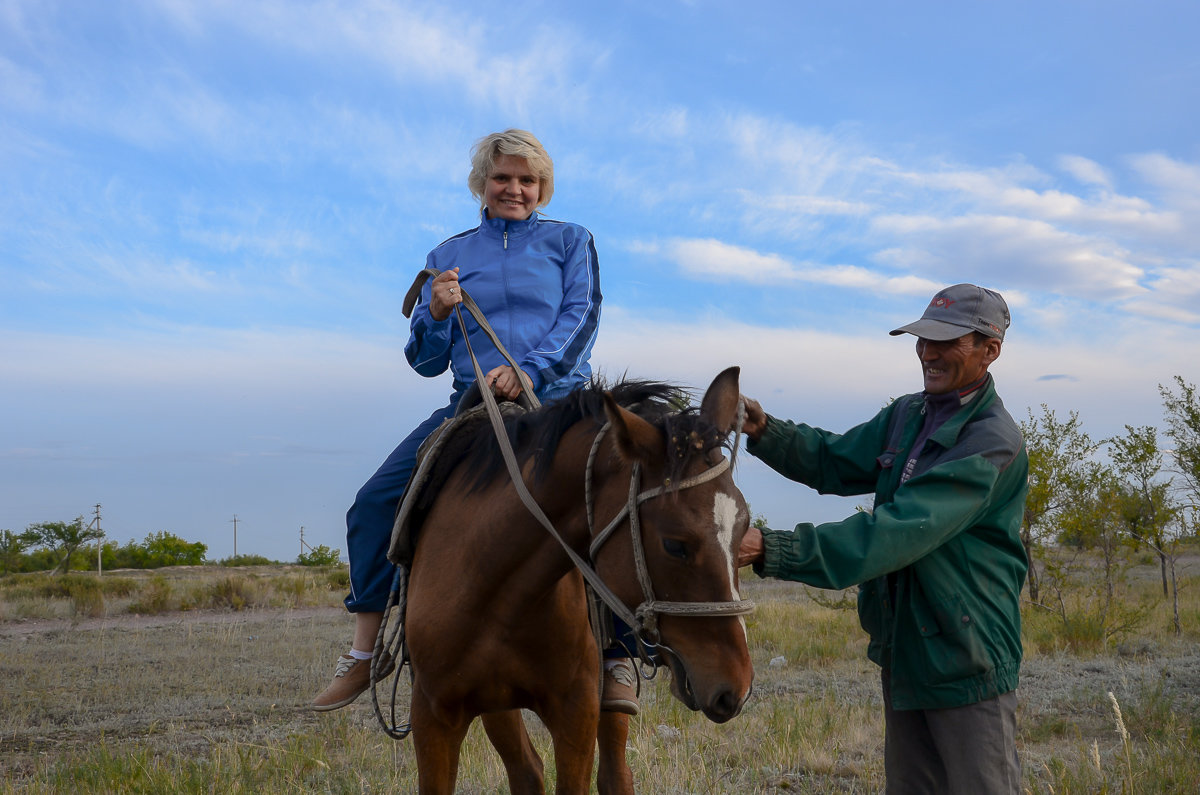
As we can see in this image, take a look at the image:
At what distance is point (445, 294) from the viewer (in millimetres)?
3787

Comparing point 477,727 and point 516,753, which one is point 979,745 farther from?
point 477,727

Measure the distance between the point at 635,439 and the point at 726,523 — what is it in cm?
37

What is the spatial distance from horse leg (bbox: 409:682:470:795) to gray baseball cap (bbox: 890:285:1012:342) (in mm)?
2363

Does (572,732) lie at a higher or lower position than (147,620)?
higher

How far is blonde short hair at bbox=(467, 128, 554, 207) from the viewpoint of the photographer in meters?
4.20

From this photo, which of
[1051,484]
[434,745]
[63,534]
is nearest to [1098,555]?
[1051,484]

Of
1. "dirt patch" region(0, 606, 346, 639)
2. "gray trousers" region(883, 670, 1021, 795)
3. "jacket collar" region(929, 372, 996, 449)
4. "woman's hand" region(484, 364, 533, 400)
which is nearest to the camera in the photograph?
"gray trousers" region(883, 670, 1021, 795)

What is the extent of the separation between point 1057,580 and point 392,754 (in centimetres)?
1040

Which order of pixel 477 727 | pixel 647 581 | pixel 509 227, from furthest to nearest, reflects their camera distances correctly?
pixel 477 727
pixel 509 227
pixel 647 581

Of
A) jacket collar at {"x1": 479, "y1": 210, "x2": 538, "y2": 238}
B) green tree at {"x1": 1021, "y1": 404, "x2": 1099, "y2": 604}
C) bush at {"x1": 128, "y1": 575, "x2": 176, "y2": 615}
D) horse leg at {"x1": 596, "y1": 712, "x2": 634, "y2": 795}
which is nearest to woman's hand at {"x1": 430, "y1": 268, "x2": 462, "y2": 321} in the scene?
jacket collar at {"x1": 479, "y1": 210, "x2": 538, "y2": 238}

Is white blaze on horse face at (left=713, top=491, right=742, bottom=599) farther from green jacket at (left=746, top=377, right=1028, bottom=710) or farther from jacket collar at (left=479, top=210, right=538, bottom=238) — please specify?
jacket collar at (left=479, top=210, right=538, bottom=238)

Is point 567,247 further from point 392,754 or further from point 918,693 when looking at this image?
point 392,754

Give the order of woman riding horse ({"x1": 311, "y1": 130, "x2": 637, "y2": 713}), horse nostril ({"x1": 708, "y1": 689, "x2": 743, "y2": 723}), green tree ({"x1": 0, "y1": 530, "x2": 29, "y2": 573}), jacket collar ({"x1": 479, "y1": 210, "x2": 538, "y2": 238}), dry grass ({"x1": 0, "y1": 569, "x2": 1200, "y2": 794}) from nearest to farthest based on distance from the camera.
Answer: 1. horse nostril ({"x1": 708, "y1": 689, "x2": 743, "y2": 723})
2. woman riding horse ({"x1": 311, "y1": 130, "x2": 637, "y2": 713})
3. jacket collar ({"x1": 479, "y1": 210, "x2": 538, "y2": 238})
4. dry grass ({"x1": 0, "y1": 569, "x2": 1200, "y2": 794})
5. green tree ({"x1": 0, "y1": 530, "x2": 29, "y2": 573})

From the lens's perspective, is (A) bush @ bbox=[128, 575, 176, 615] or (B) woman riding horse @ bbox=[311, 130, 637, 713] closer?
(B) woman riding horse @ bbox=[311, 130, 637, 713]
